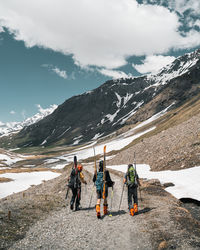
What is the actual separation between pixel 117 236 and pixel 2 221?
591cm

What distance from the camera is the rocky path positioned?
8125mm

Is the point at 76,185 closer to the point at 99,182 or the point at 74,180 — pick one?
the point at 74,180

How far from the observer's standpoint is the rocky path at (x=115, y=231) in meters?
8.12

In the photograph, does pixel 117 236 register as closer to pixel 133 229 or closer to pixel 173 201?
pixel 133 229

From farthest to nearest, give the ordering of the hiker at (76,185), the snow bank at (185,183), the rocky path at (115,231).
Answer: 1. the snow bank at (185,183)
2. the hiker at (76,185)
3. the rocky path at (115,231)

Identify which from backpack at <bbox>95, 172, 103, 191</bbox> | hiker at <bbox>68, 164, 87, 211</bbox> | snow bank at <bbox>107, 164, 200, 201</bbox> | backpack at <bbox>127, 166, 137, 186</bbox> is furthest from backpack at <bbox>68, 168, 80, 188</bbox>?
snow bank at <bbox>107, 164, 200, 201</bbox>

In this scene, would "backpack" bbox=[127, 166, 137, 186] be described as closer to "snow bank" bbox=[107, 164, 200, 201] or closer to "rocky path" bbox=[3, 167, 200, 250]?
"rocky path" bbox=[3, 167, 200, 250]

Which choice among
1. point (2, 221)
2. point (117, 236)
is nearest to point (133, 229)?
point (117, 236)

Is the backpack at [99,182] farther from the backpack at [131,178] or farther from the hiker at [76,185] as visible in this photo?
the backpack at [131,178]

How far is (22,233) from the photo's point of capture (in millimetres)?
9414

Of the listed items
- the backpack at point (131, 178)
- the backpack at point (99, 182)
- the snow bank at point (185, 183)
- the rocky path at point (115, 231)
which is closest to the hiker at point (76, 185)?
the rocky path at point (115, 231)

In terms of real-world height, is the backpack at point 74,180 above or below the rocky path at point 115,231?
above

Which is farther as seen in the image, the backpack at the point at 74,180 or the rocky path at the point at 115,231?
the backpack at the point at 74,180

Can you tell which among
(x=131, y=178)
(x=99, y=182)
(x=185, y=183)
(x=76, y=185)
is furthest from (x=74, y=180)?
(x=185, y=183)
